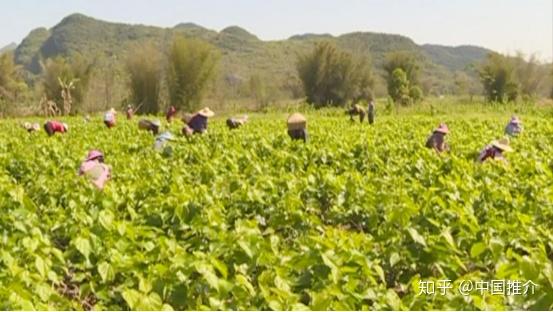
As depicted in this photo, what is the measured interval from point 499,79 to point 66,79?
26.8 metres

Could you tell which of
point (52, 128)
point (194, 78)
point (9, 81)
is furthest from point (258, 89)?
point (52, 128)

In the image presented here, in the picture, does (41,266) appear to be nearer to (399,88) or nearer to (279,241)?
(279,241)

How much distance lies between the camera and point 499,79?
4381cm

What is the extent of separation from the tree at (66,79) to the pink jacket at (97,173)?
105 ft

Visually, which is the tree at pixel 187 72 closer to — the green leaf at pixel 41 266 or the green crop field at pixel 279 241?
the green crop field at pixel 279 241

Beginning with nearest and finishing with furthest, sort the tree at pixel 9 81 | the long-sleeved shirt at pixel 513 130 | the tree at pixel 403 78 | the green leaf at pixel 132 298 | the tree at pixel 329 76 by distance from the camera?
1. the green leaf at pixel 132 298
2. the long-sleeved shirt at pixel 513 130
3. the tree at pixel 9 81
4. the tree at pixel 403 78
5. the tree at pixel 329 76

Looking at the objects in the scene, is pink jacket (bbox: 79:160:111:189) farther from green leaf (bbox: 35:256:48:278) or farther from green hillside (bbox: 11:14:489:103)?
green hillside (bbox: 11:14:489:103)

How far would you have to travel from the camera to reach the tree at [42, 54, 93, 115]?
3841cm

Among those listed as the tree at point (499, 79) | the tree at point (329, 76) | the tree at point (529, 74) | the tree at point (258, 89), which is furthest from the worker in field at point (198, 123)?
the tree at point (529, 74)

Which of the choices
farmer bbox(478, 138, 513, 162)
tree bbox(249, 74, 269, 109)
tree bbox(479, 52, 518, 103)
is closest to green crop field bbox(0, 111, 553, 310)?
farmer bbox(478, 138, 513, 162)

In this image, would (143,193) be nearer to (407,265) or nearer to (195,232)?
(195,232)

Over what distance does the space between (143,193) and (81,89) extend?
3459 centimetres

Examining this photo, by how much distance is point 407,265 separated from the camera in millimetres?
4129

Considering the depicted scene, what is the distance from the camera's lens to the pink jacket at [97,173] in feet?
21.9
